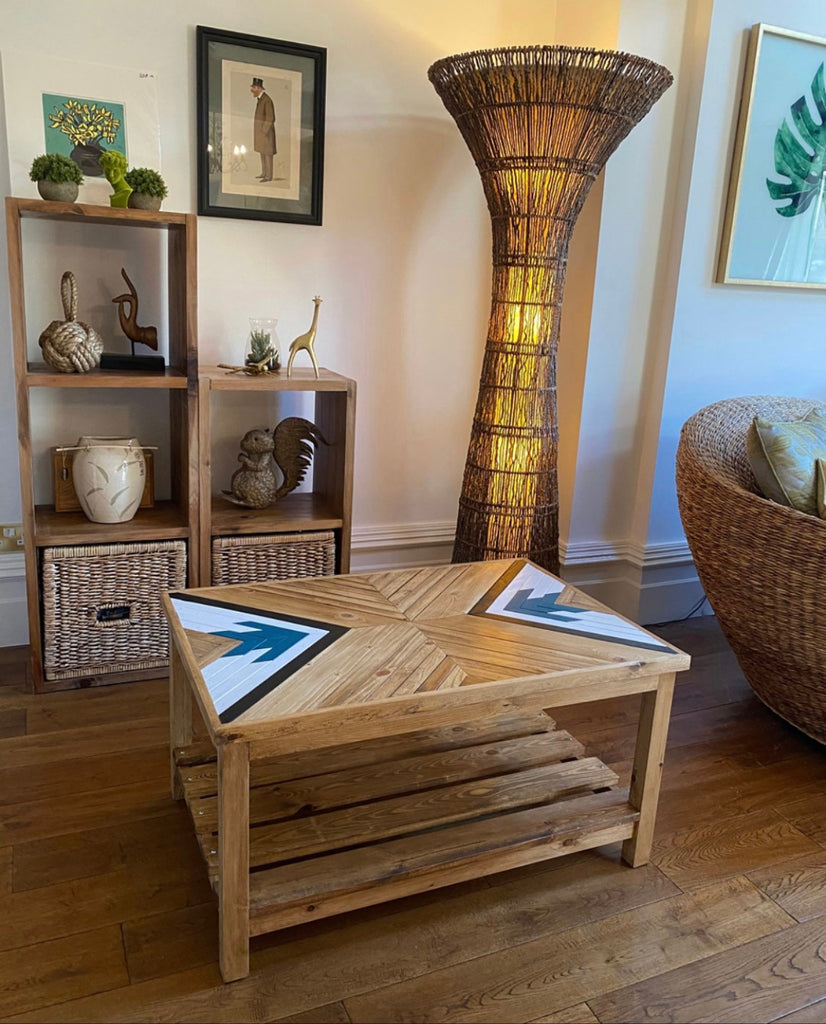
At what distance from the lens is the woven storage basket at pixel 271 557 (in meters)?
2.27

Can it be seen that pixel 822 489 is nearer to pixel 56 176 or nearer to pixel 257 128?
pixel 257 128

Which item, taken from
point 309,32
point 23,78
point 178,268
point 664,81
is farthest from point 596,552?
point 23,78

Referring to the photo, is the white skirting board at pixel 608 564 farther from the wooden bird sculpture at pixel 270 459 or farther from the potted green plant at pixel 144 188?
the potted green plant at pixel 144 188

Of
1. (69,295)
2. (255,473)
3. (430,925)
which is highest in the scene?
(69,295)

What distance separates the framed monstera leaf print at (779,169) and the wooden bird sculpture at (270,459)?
1.41 meters

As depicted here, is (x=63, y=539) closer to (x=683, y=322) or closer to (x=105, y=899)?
(x=105, y=899)

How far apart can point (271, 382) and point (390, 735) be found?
1.10 meters

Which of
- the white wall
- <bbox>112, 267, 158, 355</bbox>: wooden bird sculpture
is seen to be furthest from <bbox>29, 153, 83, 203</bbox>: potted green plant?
the white wall

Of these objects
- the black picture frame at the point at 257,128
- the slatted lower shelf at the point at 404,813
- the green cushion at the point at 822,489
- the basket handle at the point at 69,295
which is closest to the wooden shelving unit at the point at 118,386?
the basket handle at the point at 69,295

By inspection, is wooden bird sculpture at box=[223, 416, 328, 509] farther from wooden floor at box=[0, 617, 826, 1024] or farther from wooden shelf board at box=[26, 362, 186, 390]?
wooden floor at box=[0, 617, 826, 1024]

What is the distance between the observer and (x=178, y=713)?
5.61 ft

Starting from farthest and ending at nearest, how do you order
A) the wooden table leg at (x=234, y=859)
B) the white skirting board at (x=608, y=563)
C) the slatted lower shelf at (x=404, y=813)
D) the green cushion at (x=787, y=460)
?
the white skirting board at (x=608, y=563) < the green cushion at (x=787, y=460) < the slatted lower shelf at (x=404, y=813) < the wooden table leg at (x=234, y=859)

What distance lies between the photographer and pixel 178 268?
2176 mm

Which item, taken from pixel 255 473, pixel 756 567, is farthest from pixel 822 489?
pixel 255 473
